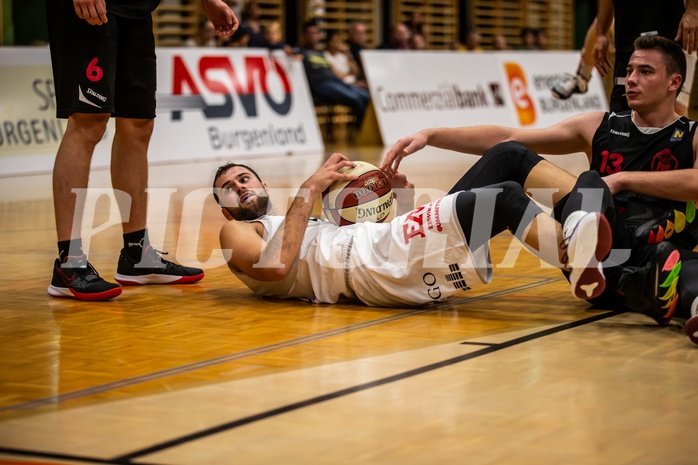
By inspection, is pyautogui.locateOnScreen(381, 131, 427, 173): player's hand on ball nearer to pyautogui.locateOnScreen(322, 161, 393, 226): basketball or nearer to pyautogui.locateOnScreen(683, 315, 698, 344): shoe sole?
pyautogui.locateOnScreen(322, 161, 393, 226): basketball

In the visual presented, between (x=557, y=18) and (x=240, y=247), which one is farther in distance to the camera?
(x=557, y=18)

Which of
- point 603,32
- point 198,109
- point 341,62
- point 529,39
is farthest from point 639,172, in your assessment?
point 529,39

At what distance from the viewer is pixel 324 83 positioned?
16.5m

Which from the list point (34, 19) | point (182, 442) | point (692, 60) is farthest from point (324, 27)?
point (182, 442)

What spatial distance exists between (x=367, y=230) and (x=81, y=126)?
4.73 ft

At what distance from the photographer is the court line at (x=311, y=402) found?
8.86ft

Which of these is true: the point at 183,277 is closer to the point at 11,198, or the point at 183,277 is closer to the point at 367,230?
the point at 367,230

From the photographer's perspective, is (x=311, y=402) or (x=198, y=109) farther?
(x=198, y=109)

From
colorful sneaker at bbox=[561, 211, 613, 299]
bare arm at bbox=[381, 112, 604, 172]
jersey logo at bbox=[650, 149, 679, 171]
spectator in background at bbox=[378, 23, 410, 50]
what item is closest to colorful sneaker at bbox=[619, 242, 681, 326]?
colorful sneaker at bbox=[561, 211, 613, 299]

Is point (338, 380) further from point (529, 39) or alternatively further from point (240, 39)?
point (529, 39)

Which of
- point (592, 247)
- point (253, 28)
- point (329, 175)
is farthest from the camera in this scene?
point (253, 28)

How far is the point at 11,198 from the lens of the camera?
31.0ft

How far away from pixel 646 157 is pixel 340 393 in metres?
2.01

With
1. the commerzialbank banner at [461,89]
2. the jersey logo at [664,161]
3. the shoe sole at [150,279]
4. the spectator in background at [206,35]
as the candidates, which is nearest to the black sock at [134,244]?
the shoe sole at [150,279]
